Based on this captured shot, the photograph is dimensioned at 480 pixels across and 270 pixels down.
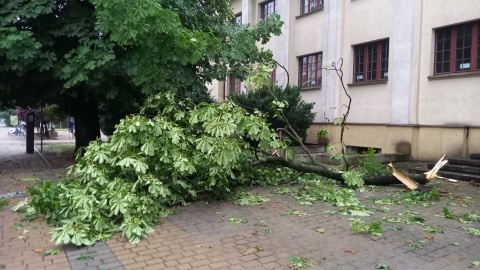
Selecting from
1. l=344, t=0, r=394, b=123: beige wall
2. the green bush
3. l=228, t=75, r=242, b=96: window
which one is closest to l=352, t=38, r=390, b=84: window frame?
l=344, t=0, r=394, b=123: beige wall

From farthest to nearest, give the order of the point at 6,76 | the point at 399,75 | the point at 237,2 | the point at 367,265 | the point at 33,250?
the point at 237,2
the point at 399,75
the point at 6,76
the point at 33,250
the point at 367,265

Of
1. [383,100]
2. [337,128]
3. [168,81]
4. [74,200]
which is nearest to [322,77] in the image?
[337,128]

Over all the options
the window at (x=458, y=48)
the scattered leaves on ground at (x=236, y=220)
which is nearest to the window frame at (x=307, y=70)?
the window at (x=458, y=48)

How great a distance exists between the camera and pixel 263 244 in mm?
4789

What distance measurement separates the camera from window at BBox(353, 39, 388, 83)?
45.0 feet

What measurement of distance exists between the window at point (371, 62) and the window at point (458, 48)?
194 centimetres

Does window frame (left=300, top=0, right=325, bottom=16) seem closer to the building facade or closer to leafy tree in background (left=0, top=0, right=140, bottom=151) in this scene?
the building facade

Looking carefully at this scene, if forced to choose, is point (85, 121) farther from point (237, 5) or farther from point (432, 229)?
point (237, 5)

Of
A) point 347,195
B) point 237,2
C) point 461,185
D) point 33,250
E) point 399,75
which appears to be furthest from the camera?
point 237,2

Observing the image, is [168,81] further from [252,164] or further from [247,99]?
[247,99]

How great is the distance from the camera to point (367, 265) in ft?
13.5

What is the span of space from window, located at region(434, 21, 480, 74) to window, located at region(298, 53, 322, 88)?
17.0 feet

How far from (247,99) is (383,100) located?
15.6 ft

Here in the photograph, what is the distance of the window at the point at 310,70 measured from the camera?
54.5ft
